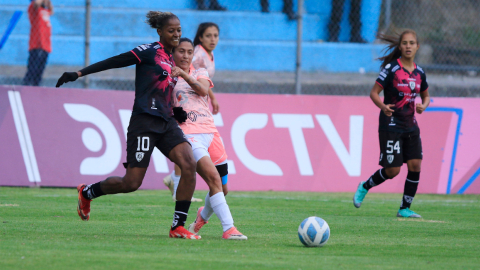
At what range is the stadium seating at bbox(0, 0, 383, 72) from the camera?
16000 millimetres

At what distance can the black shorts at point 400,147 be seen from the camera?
868 centimetres

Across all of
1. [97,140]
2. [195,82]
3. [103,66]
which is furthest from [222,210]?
[97,140]

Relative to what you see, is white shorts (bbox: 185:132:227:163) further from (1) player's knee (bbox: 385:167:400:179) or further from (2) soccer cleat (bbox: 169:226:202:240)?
(1) player's knee (bbox: 385:167:400:179)

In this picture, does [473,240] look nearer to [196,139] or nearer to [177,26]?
[196,139]

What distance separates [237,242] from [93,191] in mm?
1527

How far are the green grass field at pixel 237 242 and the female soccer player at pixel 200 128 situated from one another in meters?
0.33

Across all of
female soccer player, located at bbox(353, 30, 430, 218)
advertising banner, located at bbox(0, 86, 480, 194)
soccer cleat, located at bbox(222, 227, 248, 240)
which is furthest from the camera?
advertising banner, located at bbox(0, 86, 480, 194)

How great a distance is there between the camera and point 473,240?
6.41m

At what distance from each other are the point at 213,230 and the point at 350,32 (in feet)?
37.0

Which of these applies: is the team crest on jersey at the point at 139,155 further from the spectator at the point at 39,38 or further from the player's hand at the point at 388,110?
the spectator at the point at 39,38

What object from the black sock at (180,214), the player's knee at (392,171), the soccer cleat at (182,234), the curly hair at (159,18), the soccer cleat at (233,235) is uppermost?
the curly hair at (159,18)

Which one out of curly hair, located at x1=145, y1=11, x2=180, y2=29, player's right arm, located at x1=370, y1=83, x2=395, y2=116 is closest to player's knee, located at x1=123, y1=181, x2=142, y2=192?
curly hair, located at x1=145, y1=11, x2=180, y2=29

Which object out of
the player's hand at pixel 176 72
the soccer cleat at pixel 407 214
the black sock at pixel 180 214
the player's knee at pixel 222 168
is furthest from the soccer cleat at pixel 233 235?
the soccer cleat at pixel 407 214

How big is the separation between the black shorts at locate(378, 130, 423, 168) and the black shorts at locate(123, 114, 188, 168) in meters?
3.61
